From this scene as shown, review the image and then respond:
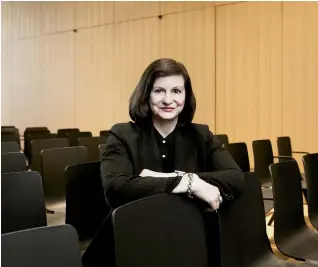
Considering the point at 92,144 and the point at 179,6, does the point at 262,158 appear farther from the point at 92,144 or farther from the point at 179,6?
the point at 179,6

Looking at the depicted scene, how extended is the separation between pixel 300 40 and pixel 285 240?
4.68 meters

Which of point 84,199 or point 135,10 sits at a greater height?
point 135,10

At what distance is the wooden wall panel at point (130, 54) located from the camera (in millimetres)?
8350

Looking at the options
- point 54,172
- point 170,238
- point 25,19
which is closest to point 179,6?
point 25,19

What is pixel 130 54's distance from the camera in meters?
8.70

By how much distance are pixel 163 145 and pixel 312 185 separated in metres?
1.37

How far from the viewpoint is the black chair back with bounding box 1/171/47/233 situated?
2.03m

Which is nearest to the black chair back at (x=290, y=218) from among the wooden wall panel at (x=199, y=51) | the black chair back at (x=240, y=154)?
the black chair back at (x=240, y=154)

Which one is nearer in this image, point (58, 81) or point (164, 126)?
point (164, 126)

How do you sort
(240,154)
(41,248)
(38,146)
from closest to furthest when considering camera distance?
1. (41,248)
2. (240,154)
3. (38,146)

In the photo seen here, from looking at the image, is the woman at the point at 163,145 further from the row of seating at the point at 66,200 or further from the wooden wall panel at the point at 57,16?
the wooden wall panel at the point at 57,16

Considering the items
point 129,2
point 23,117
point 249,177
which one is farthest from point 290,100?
point 23,117

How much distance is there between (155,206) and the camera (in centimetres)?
151

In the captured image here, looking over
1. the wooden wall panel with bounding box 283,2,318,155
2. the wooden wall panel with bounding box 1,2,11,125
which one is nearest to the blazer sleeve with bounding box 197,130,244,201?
the wooden wall panel with bounding box 283,2,318,155
